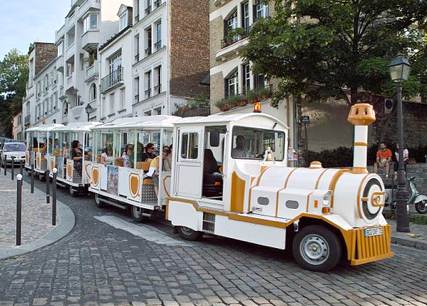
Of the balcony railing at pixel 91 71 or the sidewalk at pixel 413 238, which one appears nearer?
the sidewalk at pixel 413 238

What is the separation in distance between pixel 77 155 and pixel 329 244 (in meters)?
12.0

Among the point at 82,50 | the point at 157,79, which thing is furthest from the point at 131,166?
the point at 82,50

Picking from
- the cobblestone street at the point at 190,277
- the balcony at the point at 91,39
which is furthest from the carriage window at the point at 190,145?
the balcony at the point at 91,39

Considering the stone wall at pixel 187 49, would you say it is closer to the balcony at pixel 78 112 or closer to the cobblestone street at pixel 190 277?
the balcony at pixel 78 112

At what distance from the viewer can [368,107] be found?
700 centimetres

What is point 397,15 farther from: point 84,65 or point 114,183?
point 84,65

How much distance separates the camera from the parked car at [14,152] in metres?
27.7

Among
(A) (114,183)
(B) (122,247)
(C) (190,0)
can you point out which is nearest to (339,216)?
(B) (122,247)

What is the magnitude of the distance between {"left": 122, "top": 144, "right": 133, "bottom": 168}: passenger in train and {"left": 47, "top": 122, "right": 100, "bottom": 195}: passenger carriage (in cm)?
305

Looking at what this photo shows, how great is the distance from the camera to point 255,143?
844 cm

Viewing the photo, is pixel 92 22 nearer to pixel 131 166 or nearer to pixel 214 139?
pixel 131 166

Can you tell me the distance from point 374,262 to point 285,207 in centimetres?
165

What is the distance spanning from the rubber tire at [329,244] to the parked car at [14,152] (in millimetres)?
23617

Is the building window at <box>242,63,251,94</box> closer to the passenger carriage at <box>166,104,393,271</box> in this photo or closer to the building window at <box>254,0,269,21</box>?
the building window at <box>254,0,269,21</box>
